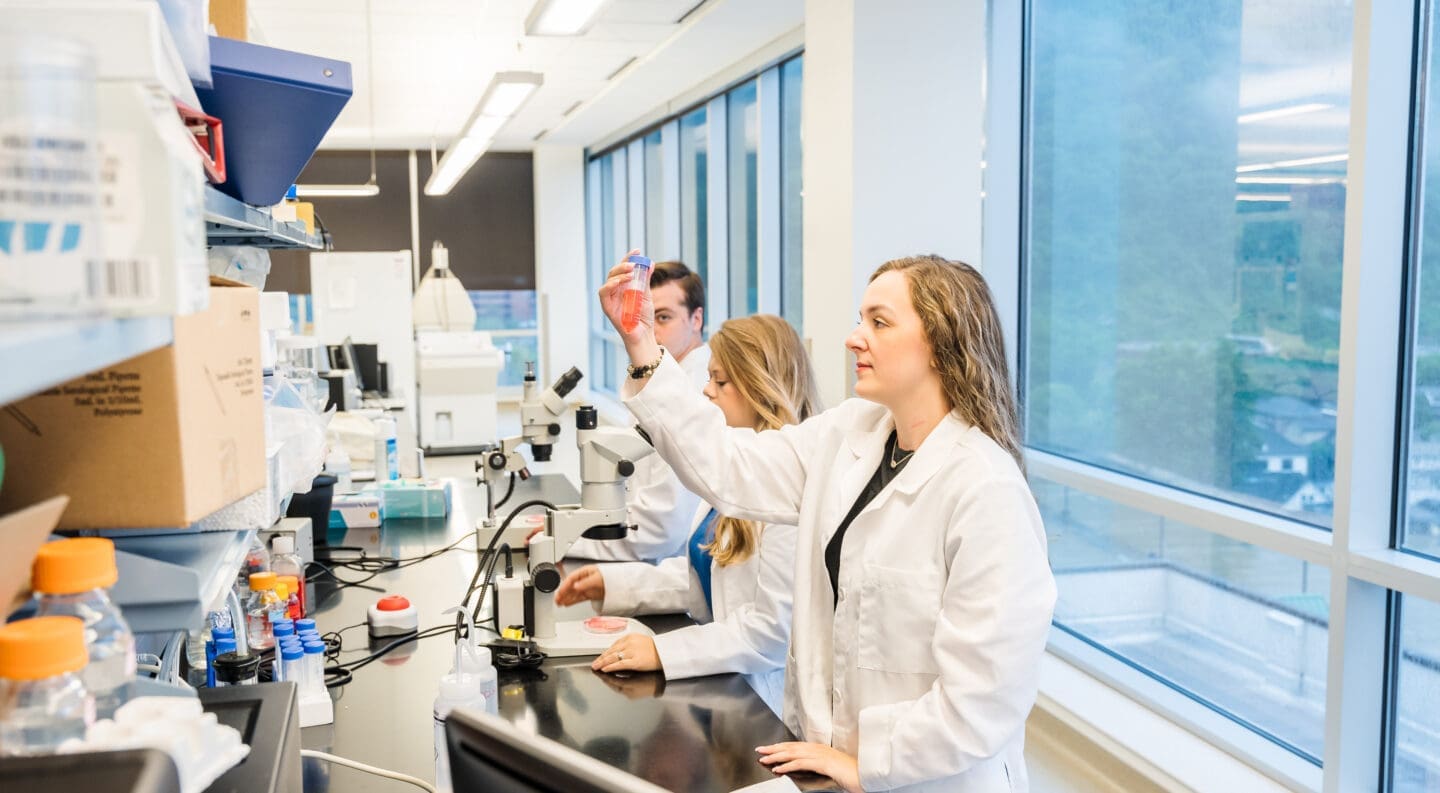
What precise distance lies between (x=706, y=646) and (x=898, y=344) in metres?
Result: 0.65

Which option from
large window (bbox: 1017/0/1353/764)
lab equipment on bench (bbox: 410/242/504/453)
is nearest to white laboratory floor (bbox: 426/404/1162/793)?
large window (bbox: 1017/0/1353/764)

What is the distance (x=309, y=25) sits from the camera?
499cm

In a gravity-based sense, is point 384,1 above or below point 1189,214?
above

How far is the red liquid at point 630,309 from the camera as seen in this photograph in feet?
6.05

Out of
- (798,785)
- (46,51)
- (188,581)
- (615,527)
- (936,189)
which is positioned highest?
(936,189)

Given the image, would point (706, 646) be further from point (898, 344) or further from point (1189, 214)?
point (1189, 214)

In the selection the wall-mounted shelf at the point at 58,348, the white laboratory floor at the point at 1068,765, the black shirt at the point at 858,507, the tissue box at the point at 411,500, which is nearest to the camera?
the wall-mounted shelf at the point at 58,348

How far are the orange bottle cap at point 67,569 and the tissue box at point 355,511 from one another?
105 inches

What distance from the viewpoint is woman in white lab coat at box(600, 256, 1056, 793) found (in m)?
1.47

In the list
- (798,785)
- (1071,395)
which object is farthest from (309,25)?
(798,785)

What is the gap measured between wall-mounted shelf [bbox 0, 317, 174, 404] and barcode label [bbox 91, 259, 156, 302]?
0.05ft

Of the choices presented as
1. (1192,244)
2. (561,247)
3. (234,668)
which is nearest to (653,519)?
(234,668)

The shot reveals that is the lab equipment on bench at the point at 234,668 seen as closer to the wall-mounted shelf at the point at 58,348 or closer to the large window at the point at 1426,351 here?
the wall-mounted shelf at the point at 58,348

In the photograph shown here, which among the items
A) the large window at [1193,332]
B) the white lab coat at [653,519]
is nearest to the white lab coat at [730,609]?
the white lab coat at [653,519]
